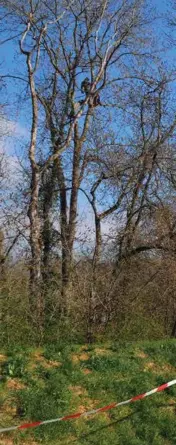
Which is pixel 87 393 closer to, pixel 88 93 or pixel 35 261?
pixel 35 261

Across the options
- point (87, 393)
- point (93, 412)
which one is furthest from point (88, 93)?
point (93, 412)

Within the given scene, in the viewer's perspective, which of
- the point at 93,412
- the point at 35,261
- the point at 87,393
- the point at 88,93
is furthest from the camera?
the point at 88,93

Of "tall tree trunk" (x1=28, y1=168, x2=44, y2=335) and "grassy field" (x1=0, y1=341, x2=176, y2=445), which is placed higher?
"tall tree trunk" (x1=28, y1=168, x2=44, y2=335)

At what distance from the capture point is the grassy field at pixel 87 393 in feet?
22.4

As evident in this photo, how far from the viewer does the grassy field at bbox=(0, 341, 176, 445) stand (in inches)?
269

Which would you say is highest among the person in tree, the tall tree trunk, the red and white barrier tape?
the person in tree

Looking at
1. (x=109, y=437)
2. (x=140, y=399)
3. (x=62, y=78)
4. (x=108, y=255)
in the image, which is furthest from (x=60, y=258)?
(x=62, y=78)

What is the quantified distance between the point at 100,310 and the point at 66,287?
815 millimetres

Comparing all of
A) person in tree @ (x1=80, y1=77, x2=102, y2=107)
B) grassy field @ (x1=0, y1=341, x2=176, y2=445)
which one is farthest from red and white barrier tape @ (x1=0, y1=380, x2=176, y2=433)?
person in tree @ (x1=80, y1=77, x2=102, y2=107)

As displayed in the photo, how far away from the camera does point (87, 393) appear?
25.7 ft

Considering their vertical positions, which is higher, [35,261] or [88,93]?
[88,93]

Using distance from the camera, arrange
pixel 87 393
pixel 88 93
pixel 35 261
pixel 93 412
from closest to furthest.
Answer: pixel 93 412
pixel 87 393
pixel 35 261
pixel 88 93

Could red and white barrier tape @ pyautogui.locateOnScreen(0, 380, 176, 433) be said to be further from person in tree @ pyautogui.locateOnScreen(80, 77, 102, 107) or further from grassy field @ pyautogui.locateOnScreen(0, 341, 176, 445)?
person in tree @ pyautogui.locateOnScreen(80, 77, 102, 107)

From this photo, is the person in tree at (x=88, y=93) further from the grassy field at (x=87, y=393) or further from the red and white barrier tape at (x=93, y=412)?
the red and white barrier tape at (x=93, y=412)
